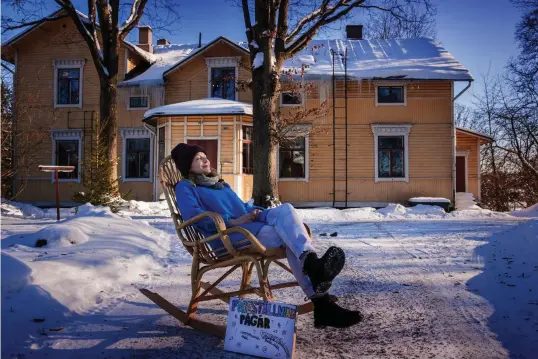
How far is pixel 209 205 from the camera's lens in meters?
2.75

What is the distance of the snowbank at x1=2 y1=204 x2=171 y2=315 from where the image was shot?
271 cm

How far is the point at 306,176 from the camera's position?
48.1 feet

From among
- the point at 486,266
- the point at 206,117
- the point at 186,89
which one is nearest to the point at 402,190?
the point at 206,117

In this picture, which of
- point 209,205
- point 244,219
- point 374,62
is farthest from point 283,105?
point 244,219

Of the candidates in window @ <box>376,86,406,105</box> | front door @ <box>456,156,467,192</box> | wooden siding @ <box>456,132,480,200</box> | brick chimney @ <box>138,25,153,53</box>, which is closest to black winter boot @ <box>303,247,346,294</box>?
window @ <box>376,86,406,105</box>

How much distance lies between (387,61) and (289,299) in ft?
46.1

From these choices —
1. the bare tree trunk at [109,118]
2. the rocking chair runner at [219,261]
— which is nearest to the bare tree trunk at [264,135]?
the bare tree trunk at [109,118]

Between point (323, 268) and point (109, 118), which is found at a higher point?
point (109, 118)

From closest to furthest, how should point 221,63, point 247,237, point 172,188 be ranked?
point 247,237, point 172,188, point 221,63

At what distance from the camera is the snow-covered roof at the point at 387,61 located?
13.9 m

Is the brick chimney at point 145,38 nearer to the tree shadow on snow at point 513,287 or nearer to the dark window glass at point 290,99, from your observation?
the dark window glass at point 290,99

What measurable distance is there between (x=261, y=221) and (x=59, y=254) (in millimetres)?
2504

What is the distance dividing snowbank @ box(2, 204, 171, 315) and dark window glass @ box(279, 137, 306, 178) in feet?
30.0

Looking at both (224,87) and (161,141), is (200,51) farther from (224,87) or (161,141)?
(161,141)
